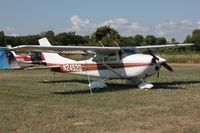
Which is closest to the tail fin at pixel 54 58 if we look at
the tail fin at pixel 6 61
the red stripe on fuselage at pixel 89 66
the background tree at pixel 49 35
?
the red stripe on fuselage at pixel 89 66

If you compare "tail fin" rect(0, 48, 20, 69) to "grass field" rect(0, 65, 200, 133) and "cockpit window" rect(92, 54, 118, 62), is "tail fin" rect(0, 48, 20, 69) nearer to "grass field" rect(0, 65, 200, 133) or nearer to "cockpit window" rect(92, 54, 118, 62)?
"cockpit window" rect(92, 54, 118, 62)

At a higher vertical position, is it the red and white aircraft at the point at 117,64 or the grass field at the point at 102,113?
the red and white aircraft at the point at 117,64

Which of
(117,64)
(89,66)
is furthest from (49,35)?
(117,64)

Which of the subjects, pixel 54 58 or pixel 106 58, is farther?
pixel 54 58

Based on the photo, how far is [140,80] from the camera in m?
18.8

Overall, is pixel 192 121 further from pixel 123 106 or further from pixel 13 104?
pixel 13 104

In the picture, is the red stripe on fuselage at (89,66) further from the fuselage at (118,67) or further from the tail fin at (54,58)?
the tail fin at (54,58)

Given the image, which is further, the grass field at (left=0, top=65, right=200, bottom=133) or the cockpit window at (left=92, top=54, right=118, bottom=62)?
the cockpit window at (left=92, top=54, right=118, bottom=62)

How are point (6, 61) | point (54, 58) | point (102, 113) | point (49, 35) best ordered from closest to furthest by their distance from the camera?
point (102, 113) < point (54, 58) < point (6, 61) < point (49, 35)

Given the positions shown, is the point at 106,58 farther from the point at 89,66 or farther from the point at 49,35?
the point at 49,35

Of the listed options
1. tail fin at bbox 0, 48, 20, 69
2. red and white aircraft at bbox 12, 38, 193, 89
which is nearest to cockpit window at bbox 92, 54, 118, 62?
red and white aircraft at bbox 12, 38, 193, 89

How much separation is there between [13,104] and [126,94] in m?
4.82

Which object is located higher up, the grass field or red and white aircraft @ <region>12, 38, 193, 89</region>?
red and white aircraft @ <region>12, 38, 193, 89</region>

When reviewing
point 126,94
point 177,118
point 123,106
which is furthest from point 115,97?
point 177,118
